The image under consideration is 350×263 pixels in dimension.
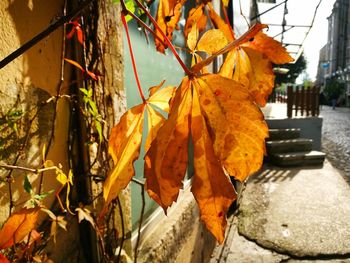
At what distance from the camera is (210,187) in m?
0.40

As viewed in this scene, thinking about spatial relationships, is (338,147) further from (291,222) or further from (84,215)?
(84,215)

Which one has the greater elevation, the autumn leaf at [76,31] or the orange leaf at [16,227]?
the autumn leaf at [76,31]

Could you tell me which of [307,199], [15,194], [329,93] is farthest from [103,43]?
[329,93]

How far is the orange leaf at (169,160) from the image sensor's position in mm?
396

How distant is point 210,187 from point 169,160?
7cm

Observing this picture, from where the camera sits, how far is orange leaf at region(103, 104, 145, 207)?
0.49 m

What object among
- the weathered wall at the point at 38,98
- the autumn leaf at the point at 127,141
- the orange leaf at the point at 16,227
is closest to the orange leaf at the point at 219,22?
the autumn leaf at the point at 127,141

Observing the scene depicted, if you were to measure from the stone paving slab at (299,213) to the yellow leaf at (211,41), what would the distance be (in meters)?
2.88

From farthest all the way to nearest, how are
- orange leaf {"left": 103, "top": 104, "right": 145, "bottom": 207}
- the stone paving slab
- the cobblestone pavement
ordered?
1. the cobblestone pavement
2. the stone paving slab
3. orange leaf {"left": 103, "top": 104, "right": 145, "bottom": 207}

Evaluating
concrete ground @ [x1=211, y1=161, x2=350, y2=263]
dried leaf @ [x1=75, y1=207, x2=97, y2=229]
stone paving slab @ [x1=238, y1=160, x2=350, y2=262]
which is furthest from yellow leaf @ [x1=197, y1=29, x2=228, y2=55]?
stone paving slab @ [x1=238, y1=160, x2=350, y2=262]

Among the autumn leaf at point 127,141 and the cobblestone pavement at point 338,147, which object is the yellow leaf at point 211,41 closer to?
the autumn leaf at point 127,141

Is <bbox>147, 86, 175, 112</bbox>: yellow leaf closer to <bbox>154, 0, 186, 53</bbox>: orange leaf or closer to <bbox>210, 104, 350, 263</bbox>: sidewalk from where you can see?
<bbox>154, 0, 186, 53</bbox>: orange leaf

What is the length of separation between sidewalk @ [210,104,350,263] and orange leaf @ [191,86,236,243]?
108 inches

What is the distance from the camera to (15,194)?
88 cm
